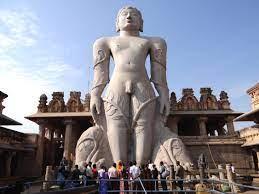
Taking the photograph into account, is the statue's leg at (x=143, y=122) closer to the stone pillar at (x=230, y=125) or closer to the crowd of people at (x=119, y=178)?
the crowd of people at (x=119, y=178)

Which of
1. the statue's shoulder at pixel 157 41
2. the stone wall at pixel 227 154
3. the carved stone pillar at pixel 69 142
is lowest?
the stone wall at pixel 227 154

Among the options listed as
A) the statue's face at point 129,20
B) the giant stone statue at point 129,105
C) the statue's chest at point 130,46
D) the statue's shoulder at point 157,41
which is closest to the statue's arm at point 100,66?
the giant stone statue at point 129,105

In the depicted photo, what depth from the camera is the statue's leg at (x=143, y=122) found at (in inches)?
403

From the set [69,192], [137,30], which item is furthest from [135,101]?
[69,192]

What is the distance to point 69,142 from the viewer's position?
19125mm

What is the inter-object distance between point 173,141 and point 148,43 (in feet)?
15.1

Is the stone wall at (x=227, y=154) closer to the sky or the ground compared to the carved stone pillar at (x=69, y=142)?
closer to the ground

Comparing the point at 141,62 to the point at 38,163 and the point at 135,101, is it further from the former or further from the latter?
the point at 38,163

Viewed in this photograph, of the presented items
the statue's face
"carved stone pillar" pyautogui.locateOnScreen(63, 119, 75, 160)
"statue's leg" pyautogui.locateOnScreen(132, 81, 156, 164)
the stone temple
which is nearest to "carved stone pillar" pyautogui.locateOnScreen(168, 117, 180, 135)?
the stone temple

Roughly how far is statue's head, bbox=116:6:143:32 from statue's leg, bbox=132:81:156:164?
303cm

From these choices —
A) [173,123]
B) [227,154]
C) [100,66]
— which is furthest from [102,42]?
[173,123]

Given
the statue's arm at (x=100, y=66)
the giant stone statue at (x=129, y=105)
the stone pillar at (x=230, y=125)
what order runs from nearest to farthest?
1. the giant stone statue at (x=129, y=105)
2. the statue's arm at (x=100, y=66)
3. the stone pillar at (x=230, y=125)

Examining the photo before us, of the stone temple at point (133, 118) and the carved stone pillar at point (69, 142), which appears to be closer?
the stone temple at point (133, 118)

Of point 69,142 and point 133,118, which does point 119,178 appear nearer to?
point 133,118
